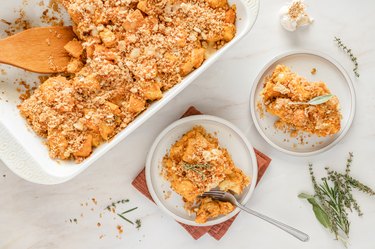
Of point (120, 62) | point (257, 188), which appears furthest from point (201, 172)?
point (120, 62)

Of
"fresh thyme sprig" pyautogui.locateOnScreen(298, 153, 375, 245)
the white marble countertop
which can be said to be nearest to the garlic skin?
the white marble countertop

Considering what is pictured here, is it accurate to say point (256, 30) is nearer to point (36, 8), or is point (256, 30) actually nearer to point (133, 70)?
point (133, 70)

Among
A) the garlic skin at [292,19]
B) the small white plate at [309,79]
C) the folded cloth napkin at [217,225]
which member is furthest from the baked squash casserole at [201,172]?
the garlic skin at [292,19]

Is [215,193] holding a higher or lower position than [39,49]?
lower

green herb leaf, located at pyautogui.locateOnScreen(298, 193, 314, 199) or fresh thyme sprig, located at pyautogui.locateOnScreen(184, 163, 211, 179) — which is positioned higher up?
fresh thyme sprig, located at pyautogui.locateOnScreen(184, 163, 211, 179)

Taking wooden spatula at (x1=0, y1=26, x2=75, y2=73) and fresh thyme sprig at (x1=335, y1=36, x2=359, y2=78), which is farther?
fresh thyme sprig at (x1=335, y1=36, x2=359, y2=78)

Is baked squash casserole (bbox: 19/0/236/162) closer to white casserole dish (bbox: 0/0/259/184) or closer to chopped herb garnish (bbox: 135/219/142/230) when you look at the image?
white casserole dish (bbox: 0/0/259/184)

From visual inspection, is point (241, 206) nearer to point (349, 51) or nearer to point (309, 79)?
point (309, 79)
